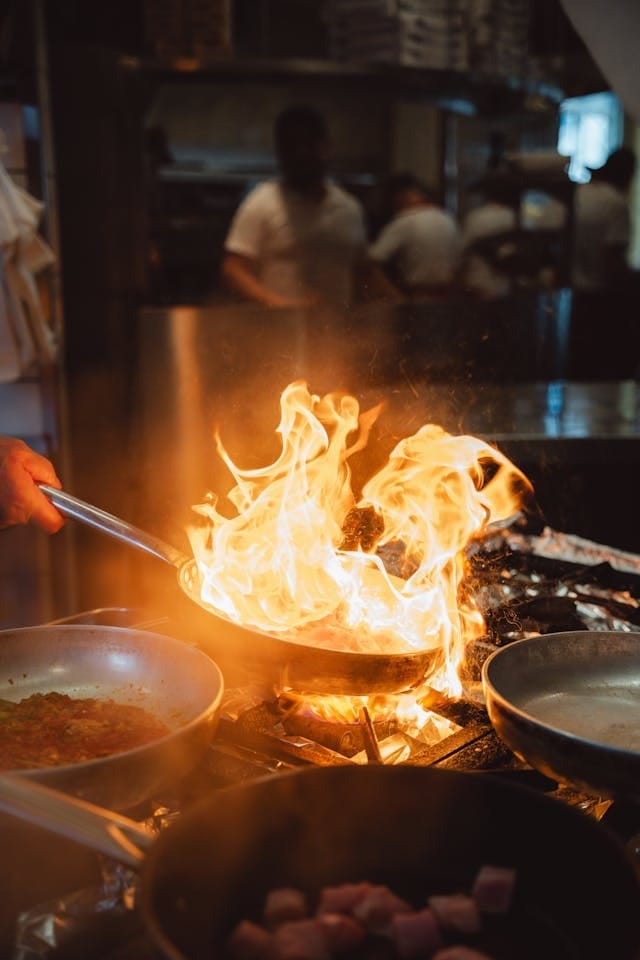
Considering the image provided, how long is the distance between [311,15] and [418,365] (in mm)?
7006

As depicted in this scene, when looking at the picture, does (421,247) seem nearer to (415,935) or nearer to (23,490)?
(23,490)

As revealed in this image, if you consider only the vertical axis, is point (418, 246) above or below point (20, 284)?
above

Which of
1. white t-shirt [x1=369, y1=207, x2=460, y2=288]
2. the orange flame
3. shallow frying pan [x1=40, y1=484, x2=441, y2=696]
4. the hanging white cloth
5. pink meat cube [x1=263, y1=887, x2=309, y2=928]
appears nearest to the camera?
pink meat cube [x1=263, y1=887, x2=309, y2=928]

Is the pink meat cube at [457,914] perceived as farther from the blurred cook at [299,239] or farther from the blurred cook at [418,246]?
the blurred cook at [418,246]

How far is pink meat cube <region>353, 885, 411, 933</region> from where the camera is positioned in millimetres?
1186

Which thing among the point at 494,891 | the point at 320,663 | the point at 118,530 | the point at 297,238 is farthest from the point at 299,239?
the point at 494,891

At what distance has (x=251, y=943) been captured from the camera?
3.64 ft

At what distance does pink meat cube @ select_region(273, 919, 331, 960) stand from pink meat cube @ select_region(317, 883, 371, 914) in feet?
0.14

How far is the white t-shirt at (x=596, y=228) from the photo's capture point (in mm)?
8383

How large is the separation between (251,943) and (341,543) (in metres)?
1.44

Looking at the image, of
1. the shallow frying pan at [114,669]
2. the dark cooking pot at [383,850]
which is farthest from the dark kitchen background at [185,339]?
the dark cooking pot at [383,850]

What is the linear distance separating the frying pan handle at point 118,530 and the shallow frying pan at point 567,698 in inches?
31.6

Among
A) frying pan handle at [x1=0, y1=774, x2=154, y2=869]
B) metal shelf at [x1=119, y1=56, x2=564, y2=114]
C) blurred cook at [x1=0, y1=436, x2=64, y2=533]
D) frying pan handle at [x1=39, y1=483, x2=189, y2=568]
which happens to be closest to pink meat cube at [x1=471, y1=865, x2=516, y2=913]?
frying pan handle at [x1=0, y1=774, x2=154, y2=869]

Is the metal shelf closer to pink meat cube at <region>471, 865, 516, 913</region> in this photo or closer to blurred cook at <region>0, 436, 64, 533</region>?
blurred cook at <region>0, 436, 64, 533</region>
